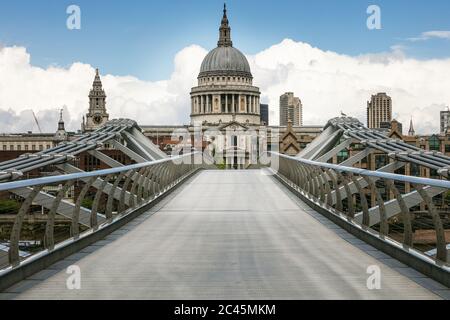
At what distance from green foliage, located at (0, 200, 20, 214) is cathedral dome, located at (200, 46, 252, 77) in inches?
5515

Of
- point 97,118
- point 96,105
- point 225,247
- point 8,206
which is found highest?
point 96,105

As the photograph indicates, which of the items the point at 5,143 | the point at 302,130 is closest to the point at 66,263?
the point at 302,130

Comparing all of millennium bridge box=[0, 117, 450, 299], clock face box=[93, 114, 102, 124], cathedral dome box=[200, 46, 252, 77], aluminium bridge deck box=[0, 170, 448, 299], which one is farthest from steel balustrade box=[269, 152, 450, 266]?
clock face box=[93, 114, 102, 124]

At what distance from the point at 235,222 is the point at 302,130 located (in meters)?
138

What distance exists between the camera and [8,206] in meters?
8.41

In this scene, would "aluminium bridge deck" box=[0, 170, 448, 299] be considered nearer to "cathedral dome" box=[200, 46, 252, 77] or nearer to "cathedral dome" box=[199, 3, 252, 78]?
"cathedral dome" box=[199, 3, 252, 78]

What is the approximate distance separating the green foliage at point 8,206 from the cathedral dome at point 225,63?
140075 mm

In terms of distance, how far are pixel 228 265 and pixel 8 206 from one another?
2713 millimetres

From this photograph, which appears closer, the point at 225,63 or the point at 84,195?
the point at 84,195

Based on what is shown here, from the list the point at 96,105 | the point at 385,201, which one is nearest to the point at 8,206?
the point at 385,201

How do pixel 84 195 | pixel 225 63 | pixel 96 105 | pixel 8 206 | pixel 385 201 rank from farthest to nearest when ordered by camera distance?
pixel 96 105
pixel 225 63
pixel 385 201
pixel 84 195
pixel 8 206

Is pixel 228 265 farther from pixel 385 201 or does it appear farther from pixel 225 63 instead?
pixel 225 63
